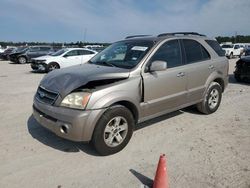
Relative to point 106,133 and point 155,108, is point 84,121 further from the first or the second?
point 155,108

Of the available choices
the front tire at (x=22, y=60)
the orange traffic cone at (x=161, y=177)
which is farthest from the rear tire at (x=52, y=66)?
the orange traffic cone at (x=161, y=177)

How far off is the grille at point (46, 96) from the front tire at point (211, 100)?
3.45m

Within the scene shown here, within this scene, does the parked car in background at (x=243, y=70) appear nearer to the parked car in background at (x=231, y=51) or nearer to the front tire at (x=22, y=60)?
the front tire at (x=22, y=60)

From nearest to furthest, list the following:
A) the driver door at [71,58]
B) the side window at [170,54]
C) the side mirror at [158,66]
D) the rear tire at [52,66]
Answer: the side mirror at [158,66]
the side window at [170,54]
the rear tire at [52,66]
the driver door at [71,58]

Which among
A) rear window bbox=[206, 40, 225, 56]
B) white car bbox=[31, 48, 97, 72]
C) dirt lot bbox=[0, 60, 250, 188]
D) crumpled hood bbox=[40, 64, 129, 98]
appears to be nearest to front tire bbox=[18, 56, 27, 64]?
white car bbox=[31, 48, 97, 72]

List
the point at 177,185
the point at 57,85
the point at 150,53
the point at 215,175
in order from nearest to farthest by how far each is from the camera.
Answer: the point at 177,185
the point at 215,175
the point at 57,85
the point at 150,53

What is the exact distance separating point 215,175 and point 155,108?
1606 mm

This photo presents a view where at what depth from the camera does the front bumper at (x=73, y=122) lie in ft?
11.7

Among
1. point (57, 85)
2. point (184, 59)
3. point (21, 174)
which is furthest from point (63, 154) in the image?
point (184, 59)

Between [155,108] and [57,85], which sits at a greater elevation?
[57,85]

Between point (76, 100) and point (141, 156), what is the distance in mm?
1343

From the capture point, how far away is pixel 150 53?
450 centimetres

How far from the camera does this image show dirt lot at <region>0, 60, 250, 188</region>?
10.8 feet

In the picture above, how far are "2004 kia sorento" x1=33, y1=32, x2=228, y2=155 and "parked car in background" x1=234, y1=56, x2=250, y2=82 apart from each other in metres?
5.16
